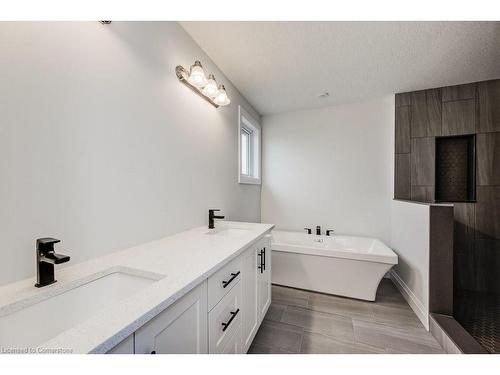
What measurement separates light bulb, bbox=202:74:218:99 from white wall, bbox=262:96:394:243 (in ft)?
5.74

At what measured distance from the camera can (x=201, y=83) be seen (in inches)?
60.0

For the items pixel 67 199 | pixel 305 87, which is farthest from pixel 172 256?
pixel 305 87

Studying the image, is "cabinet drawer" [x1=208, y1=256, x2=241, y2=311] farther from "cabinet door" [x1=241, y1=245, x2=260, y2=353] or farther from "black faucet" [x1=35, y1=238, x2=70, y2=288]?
"black faucet" [x1=35, y1=238, x2=70, y2=288]

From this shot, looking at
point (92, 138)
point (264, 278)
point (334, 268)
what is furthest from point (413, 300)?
point (92, 138)

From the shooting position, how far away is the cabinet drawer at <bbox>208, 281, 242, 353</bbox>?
2.85ft

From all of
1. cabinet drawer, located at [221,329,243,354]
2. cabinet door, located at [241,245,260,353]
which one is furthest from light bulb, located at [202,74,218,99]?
cabinet drawer, located at [221,329,243,354]

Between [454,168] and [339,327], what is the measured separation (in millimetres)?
2425

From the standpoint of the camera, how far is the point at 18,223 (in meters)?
0.70

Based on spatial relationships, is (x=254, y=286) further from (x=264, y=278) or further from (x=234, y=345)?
(x=234, y=345)

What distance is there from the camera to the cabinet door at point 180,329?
1.82 ft

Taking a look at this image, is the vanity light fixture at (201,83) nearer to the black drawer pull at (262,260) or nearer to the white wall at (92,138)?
the white wall at (92,138)

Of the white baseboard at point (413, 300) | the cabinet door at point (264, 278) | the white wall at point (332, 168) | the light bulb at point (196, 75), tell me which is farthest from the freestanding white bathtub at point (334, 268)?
the light bulb at point (196, 75)

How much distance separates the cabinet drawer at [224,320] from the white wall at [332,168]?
2.21m

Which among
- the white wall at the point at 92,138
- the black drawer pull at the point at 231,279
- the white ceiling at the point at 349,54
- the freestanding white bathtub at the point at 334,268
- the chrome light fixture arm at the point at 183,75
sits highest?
the white ceiling at the point at 349,54
